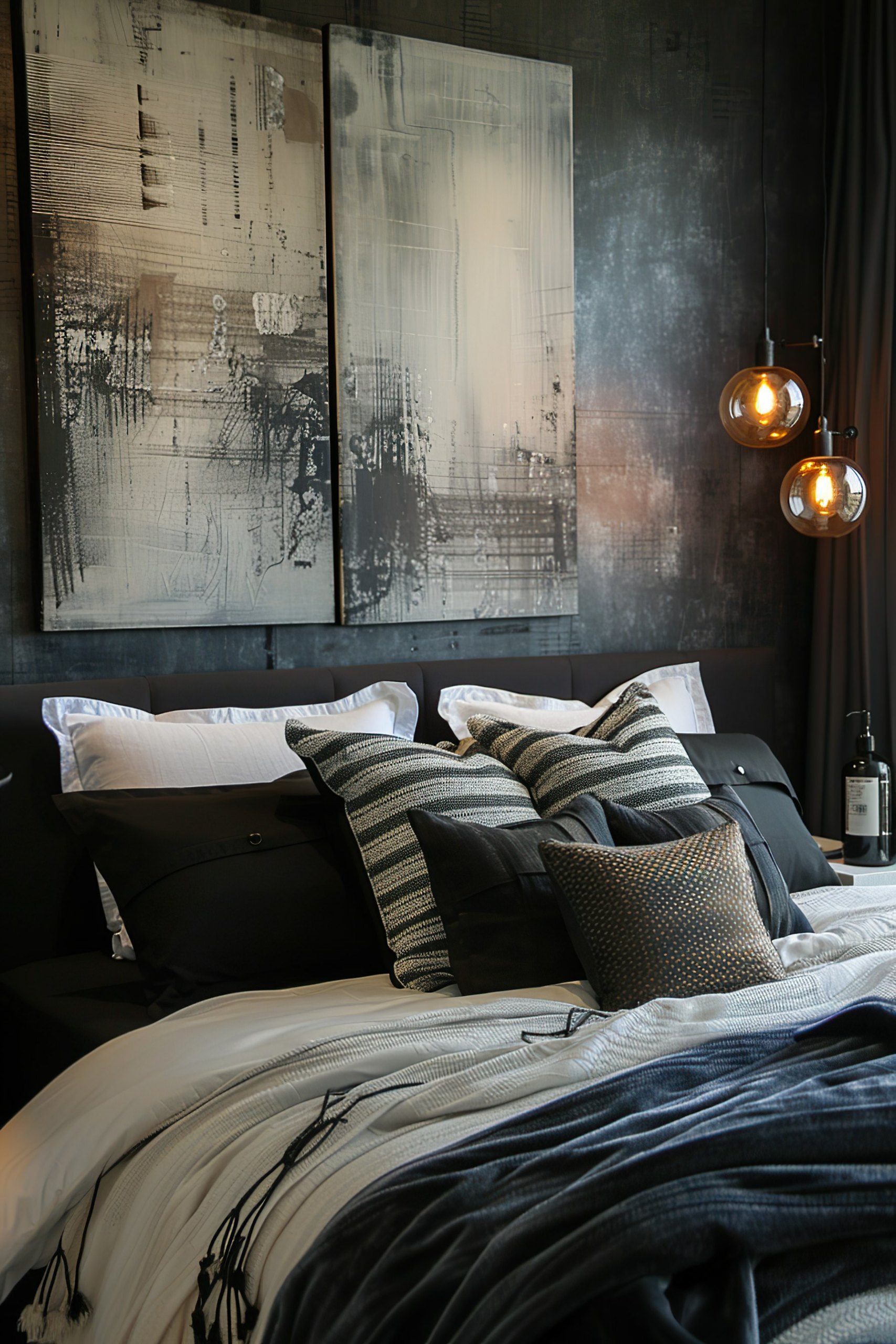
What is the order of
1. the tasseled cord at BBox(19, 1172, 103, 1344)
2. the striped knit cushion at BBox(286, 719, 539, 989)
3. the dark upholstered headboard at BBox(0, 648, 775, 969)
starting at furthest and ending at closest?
1. the dark upholstered headboard at BBox(0, 648, 775, 969)
2. the striped knit cushion at BBox(286, 719, 539, 989)
3. the tasseled cord at BBox(19, 1172, 103, 1344)

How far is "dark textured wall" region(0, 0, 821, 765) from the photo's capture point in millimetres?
3451

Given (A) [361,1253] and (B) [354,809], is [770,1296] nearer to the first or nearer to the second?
(A) [361,1253]

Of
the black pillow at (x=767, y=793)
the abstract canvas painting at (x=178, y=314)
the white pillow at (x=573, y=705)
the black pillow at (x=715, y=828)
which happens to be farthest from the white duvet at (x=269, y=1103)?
the abstract canvas painting at (x=178, y=314)

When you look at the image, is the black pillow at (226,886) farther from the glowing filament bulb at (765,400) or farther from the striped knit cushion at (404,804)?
the glowing filament bulb at (765,400)

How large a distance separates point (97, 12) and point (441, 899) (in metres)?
2.14

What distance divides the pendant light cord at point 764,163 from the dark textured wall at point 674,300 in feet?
0.06

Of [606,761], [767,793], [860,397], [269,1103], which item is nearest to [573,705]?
[767,793]

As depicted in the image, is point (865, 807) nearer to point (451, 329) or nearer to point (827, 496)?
point (827, 496)

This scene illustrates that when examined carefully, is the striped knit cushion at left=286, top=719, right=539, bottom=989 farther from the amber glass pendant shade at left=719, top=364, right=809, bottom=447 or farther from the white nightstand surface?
the amber glass pendant shade at left=719, top=364, right=809, bottom=447

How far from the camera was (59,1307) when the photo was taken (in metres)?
1.71

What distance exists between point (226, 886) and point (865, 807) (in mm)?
1699

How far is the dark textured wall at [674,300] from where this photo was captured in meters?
3.45

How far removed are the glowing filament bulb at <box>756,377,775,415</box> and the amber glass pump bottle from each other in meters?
0.83

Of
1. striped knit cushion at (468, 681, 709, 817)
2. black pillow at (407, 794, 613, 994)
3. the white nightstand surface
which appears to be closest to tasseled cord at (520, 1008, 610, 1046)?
black pillow at (407, 794, 613, 994)
